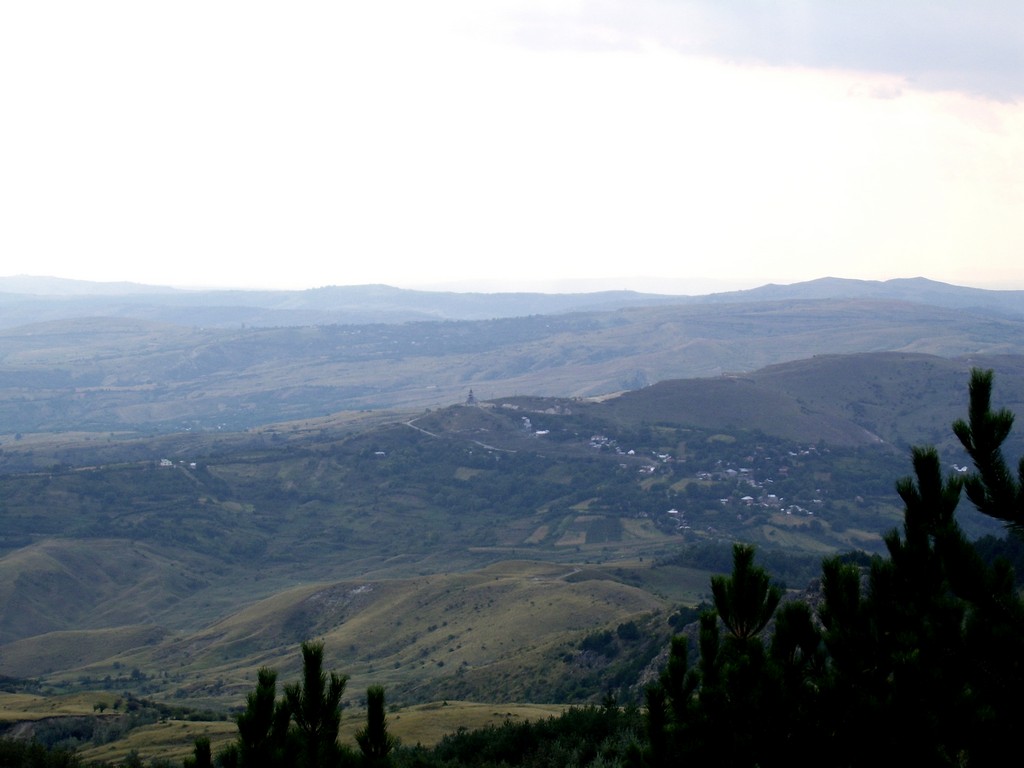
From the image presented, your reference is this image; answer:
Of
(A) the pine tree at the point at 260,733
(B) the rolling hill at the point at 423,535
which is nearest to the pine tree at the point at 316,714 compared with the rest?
(A) the pine tree at the point at 260,733

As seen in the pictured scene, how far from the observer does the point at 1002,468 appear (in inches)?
564

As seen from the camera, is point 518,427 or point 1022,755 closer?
point 1022,755

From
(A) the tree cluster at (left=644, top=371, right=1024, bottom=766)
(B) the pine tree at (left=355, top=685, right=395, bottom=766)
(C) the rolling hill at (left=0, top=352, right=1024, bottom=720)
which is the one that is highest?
(A) the tree cluster at (left=644, top=371, right=1024, bottom=766)

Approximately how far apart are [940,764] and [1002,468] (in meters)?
3.94

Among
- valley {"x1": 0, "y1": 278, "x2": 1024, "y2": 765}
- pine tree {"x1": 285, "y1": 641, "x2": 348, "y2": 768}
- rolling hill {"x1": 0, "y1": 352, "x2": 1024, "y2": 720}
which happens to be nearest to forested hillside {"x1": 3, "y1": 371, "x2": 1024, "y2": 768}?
pine tree {"x1": 285, "y1": 641, "x2": 348, "y2": 768}

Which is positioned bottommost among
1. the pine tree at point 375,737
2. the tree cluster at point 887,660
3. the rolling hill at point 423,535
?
the rolling hill at point 423,535

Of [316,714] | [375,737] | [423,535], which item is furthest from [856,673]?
[423,535]

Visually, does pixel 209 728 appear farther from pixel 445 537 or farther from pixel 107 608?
pixel 445 537

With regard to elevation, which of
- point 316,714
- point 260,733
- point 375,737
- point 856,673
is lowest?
point 375,737

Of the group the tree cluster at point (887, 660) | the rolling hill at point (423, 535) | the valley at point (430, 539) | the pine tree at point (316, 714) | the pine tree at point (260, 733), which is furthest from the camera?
the rolling hill at point (423, 535)

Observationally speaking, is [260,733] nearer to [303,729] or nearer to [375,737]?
[303,729]

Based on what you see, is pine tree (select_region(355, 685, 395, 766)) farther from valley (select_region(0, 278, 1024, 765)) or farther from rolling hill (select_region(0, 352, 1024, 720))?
rolling hill (select_region(0, 352, 1024, 720))

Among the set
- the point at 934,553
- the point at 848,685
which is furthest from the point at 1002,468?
the point at 848,685

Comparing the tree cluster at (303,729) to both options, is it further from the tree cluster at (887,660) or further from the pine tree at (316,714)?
the tree cluster at (887,660)
